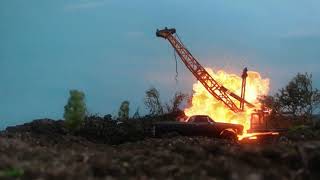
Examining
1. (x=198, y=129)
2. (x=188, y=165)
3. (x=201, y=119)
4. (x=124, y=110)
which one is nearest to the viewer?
(x=188, y=165)

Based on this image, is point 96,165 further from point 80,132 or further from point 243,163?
point 80,132

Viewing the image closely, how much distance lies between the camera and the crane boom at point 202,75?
172 feet

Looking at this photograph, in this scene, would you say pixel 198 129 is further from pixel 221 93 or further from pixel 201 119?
Answer: pixel 221 93

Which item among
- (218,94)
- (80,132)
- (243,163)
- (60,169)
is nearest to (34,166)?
(60,169)

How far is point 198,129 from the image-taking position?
37719 mm

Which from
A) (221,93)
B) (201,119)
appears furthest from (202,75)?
(201,119)

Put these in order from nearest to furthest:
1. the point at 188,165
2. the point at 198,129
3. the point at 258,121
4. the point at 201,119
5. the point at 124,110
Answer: the point at 188,165, the point at 198,129, the point at 201,119, the point at 258,121, the point at 124,110

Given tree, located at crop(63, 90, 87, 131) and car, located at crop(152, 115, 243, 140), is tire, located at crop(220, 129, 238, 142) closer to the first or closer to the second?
car, located at crop(152, 115, 243, 140)

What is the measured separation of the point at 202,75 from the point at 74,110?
16.7 meters

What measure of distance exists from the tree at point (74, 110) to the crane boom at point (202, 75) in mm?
15289

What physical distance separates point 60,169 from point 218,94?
120ft

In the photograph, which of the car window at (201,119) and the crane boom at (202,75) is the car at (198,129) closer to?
Result: the car window at (201,119)

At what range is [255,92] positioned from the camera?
55.9m

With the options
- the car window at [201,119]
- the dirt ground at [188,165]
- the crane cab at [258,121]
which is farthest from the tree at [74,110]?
the dirt ground at [188,165]
